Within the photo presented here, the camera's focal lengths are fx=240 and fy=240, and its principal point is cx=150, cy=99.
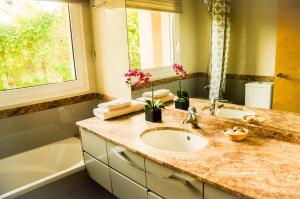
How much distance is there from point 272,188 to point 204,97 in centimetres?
89

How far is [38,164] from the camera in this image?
2.30m

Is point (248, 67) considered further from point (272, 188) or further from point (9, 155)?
point (9, 155)

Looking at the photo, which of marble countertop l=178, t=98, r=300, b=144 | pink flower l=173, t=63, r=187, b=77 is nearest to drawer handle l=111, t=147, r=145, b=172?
marble countertop l=178, t=98, r=300, b=144

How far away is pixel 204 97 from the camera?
68.4 inches

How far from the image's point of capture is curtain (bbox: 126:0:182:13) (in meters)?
1.78

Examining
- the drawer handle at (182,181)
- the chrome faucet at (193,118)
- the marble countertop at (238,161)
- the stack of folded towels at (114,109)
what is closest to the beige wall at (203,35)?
the chrome faucet at (193,118)

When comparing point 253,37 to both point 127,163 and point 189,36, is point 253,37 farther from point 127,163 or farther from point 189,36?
point 127,163

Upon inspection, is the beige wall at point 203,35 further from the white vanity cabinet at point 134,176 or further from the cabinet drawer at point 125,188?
the cabinet drawer at point 125,188

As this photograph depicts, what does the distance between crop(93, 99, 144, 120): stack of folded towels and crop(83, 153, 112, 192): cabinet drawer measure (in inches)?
13.4

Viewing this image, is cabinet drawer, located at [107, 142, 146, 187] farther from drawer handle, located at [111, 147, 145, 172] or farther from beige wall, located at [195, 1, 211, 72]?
beige wall, located at [195, 1, 211, 72]

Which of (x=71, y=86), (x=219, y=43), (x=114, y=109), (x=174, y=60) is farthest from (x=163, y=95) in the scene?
(x=71, y=86)

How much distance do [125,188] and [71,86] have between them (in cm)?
135

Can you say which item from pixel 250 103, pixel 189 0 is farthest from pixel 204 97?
pixel 189 0

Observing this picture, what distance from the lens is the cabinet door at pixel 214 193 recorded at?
0.97m
